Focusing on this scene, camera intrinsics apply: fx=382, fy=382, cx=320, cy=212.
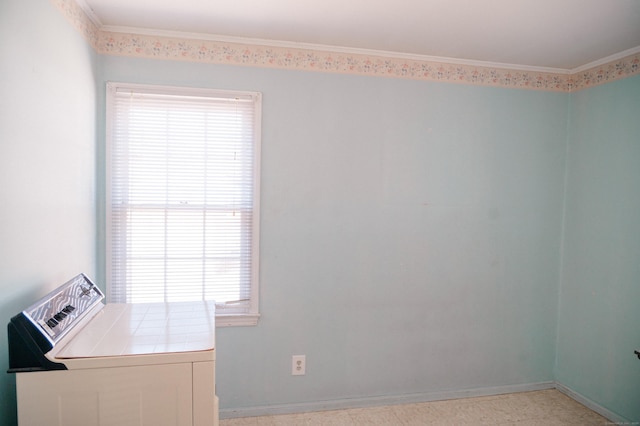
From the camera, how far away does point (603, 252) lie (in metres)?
2.54

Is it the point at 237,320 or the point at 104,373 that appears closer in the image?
the point at 104,373

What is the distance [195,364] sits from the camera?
128 centimetres

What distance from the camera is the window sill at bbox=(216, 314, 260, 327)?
2.37m

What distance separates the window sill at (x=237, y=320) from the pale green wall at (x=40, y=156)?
2.65 ft

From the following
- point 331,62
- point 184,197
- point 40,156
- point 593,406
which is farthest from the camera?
point 593,406

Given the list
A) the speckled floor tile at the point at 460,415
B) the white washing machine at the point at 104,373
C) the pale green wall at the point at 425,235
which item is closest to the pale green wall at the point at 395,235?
the pale green wall at the point at 425,235

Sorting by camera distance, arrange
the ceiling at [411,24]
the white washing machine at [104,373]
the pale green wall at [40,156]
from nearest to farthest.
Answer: the white washing machine at [104,373] < the pale green wall at [40,156] < the ceiling at [411,24]

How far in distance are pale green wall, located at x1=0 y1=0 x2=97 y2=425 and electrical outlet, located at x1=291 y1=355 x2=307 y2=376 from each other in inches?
53.1

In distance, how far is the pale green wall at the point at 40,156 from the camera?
132cm

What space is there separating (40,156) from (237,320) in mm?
1381

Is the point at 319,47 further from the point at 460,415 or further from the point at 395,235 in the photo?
the point at 460,415

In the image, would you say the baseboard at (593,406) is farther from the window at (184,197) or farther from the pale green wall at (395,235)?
the window at (184,197)

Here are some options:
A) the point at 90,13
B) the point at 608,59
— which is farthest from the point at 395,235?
the point at 90,13

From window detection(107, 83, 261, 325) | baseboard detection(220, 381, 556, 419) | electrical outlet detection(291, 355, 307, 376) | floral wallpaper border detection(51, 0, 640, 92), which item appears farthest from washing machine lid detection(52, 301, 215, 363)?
floral wallpaper border detection(51, 0, 640, 92)
